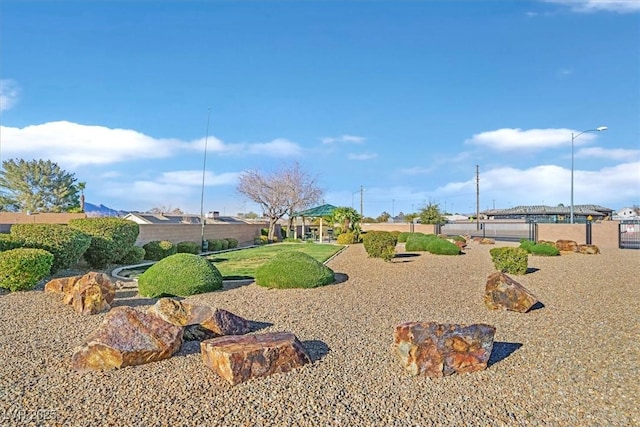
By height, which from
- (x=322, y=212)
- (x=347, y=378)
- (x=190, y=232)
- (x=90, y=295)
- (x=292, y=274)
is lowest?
(x=347, y=378)

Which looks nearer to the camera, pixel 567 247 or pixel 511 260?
pixel 511 260

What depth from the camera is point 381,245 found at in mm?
14250

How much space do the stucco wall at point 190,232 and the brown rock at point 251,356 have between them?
42.6 feet

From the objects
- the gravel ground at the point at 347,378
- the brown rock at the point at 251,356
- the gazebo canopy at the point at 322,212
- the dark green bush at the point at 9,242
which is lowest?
the gravel ground at the point at 347,378

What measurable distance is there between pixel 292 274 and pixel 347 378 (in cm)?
473

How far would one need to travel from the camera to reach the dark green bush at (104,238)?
11.9 meters

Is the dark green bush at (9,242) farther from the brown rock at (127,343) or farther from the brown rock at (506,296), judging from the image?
the brown rock at (506,296)

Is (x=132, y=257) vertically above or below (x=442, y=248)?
below

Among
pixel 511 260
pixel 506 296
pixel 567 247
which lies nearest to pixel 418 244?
pixel 567 247

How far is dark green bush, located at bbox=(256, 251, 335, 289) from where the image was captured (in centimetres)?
874

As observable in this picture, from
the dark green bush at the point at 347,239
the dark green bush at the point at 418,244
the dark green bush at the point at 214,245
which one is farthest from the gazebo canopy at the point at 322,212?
the dark green bush at the point at 418,244

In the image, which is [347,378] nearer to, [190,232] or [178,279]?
[178,279]

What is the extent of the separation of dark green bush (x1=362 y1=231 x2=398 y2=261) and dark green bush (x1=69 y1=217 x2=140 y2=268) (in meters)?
7.58

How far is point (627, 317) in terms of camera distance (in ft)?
21.4
